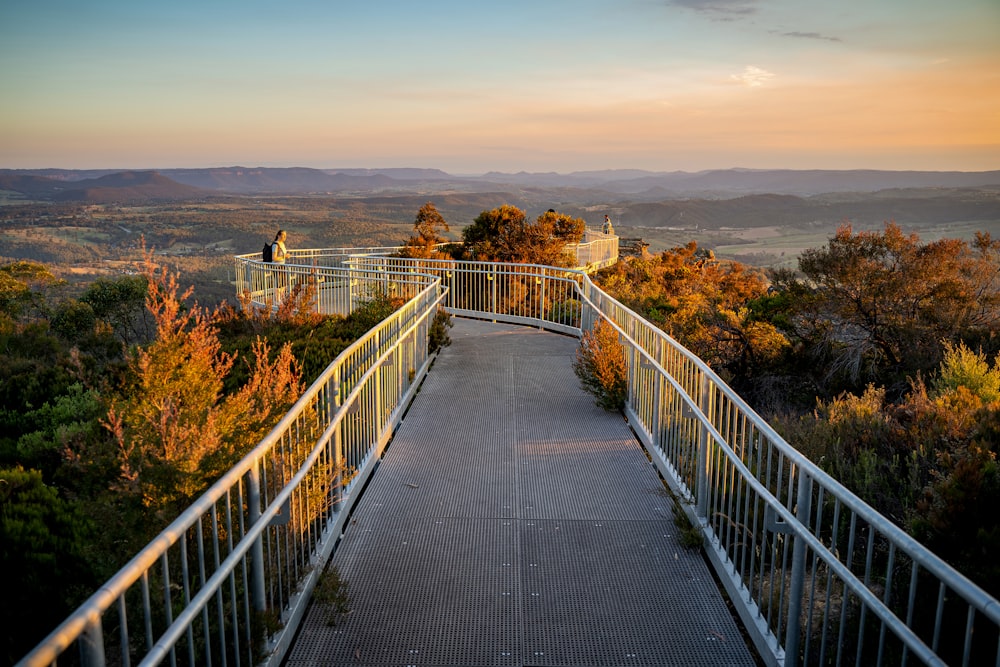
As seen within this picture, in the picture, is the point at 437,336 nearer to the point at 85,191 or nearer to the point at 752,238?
the point at 752,238

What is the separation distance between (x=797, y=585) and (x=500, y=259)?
22828mm

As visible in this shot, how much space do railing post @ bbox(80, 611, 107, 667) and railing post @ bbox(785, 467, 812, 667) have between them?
2.98m

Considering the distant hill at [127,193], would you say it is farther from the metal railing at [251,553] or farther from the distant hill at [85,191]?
the metal railing at [251,553]

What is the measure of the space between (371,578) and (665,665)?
199 cm

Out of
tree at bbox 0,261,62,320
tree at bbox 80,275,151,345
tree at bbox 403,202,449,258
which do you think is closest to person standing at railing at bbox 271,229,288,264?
tree at bbox 80,275,151,345

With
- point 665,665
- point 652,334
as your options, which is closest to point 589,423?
point 652,334

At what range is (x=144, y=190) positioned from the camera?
185 m

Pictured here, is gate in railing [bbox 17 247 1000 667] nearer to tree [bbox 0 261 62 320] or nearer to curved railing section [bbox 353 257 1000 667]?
curved railing section [bbox 353 257 1000 667]

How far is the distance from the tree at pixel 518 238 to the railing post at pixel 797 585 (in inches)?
873

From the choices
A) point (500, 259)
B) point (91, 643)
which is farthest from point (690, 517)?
point (500, 259)

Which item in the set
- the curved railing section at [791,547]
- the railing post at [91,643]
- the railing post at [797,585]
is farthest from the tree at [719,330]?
the railing post at [91,643]

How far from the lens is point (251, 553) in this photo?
3.84 metres

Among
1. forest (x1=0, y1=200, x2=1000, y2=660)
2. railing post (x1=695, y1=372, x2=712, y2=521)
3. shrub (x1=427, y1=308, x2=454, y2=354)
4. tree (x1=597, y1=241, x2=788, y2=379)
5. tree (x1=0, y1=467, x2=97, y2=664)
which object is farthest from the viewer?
tree (x1=597, y1=241, x2=788, y2=379)

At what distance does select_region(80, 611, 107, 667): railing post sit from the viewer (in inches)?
Answer: 84.8
